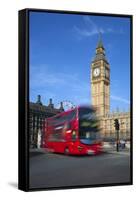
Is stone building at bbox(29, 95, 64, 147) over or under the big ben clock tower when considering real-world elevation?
under

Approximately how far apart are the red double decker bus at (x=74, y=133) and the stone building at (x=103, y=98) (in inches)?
5.5

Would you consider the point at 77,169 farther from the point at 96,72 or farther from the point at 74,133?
the point at 96,72

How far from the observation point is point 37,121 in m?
9.73

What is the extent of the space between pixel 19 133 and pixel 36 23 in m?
1.63

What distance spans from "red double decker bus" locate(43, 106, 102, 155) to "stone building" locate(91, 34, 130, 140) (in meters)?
0.14

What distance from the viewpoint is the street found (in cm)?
968

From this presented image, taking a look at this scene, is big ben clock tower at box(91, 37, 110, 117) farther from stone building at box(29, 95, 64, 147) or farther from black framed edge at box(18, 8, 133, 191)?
black framed edge at box(18, 8, 133, 191)

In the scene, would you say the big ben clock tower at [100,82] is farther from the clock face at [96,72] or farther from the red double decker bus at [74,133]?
the red double decker bus at [74,133]

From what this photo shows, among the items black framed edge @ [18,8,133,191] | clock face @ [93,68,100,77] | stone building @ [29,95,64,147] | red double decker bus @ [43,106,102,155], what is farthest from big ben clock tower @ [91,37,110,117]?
black framed edge @ [18,8,133,191]

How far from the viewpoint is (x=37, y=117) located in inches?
381

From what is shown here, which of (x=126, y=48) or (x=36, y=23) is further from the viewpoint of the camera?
(x=126, y=48)

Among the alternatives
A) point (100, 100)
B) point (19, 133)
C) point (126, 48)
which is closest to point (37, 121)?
point (19, 133)

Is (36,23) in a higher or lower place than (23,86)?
higher

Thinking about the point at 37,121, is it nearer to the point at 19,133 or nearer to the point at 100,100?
the point at 19,133
